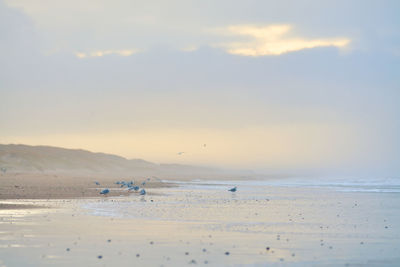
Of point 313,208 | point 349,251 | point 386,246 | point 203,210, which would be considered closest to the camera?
point 349,251

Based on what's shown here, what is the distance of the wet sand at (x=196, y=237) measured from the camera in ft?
44.8

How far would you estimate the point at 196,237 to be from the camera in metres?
17.3

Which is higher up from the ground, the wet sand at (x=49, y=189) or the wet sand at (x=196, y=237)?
the wet sand at (x=49, y=189)

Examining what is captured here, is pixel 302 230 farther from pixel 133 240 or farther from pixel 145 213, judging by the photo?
pixel 145 213

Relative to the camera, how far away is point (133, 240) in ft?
A: 54.1

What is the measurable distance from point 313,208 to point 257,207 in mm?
2851

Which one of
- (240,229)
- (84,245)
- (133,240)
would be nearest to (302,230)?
(240,229)

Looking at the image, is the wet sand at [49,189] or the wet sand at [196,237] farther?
the wet sand at [49,189]

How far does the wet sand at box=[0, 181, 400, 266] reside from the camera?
44.8 ft

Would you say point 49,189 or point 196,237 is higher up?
point 49,189

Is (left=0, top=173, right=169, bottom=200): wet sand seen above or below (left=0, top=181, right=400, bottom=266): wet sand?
above

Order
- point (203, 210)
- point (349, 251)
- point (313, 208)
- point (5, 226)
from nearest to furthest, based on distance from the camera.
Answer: point (349, 251)
point (5, 226)
point (203, 210)
point (313, 208)

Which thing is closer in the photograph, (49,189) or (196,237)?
(196,237)

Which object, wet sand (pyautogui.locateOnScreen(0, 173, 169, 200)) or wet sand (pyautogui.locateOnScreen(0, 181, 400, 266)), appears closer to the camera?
wet sand (pyautogui.locateOnScreen(0, 181, 400, 266))
